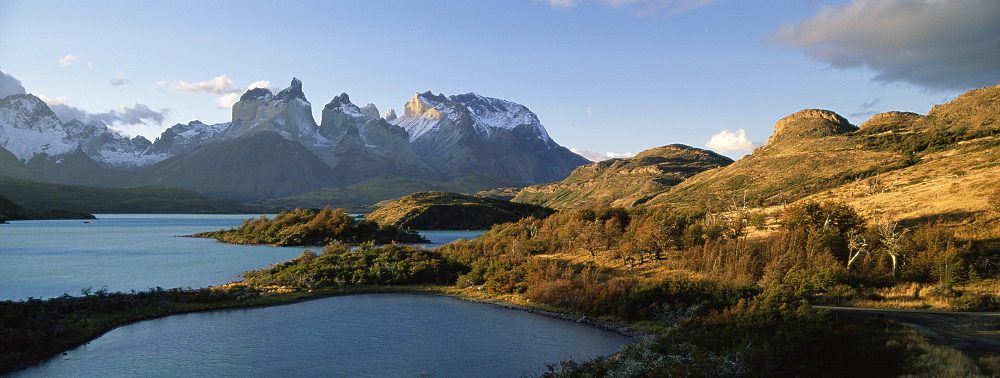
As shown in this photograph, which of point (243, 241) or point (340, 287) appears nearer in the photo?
point (340, 287)

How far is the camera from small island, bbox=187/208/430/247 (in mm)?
102875

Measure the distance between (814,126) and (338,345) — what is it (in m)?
190

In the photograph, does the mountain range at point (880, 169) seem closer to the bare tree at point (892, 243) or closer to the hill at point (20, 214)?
the bare tree at point (892, 243)

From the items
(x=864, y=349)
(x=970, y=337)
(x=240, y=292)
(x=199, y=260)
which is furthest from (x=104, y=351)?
(x=199, y=260)

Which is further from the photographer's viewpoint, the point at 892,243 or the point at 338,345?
the point at 892,243

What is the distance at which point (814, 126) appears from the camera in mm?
178875

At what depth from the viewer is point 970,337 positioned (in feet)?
71.5

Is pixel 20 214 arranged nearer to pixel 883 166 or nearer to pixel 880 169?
pixel 880 169

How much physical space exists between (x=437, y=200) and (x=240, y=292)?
130m

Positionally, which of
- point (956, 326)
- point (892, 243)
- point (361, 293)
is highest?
point (892, 243)

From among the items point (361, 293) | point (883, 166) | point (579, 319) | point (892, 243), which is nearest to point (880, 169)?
point (883, 166)

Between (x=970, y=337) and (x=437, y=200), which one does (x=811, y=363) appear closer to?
(x=970, y=337)

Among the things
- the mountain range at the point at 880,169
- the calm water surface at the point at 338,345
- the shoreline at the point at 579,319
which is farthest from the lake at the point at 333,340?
the mountain range at the point at 880,169

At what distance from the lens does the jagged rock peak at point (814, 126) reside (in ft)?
561
